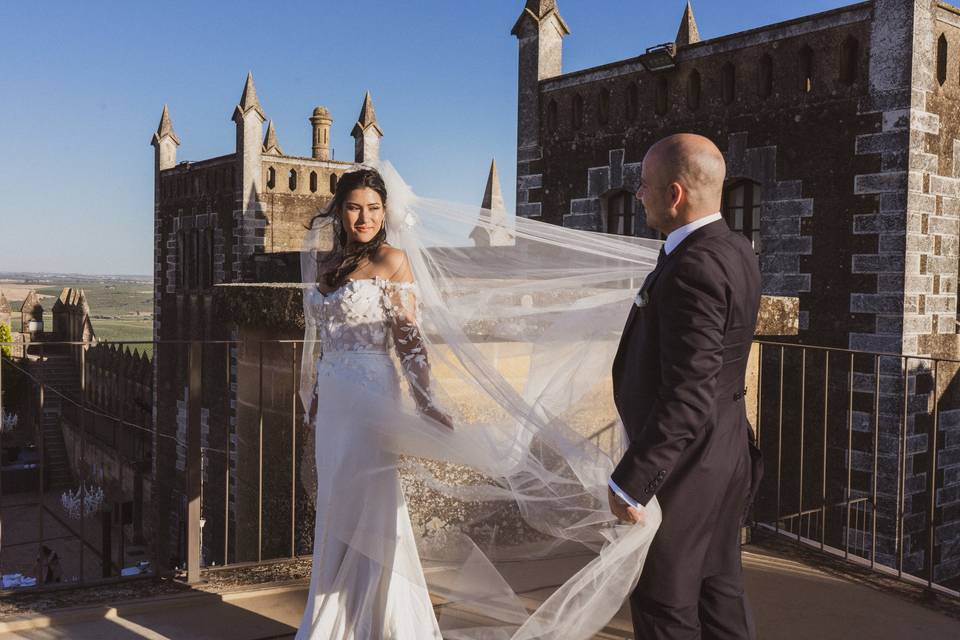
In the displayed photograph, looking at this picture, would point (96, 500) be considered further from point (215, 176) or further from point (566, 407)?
point (566, 407)

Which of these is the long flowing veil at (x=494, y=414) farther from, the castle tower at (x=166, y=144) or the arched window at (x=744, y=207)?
the castle tower at (x=166, y=144)

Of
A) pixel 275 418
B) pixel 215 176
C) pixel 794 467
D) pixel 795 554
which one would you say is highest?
pixel 215 176

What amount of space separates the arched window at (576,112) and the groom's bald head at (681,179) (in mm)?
11654

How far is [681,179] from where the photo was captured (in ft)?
8.38

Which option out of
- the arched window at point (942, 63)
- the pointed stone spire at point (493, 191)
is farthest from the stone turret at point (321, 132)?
the arched window at point (942, 63)

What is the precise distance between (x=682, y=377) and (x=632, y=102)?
11401mm

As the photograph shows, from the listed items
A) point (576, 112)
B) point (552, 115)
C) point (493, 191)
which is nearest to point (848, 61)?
point (576, 112)

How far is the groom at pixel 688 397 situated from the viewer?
243 centimetres

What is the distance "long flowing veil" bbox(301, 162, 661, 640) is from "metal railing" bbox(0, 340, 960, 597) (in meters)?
0.45

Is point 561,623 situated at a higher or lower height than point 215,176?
lower

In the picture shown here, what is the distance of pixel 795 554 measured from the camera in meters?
5.09

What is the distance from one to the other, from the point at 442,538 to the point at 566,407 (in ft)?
2.48

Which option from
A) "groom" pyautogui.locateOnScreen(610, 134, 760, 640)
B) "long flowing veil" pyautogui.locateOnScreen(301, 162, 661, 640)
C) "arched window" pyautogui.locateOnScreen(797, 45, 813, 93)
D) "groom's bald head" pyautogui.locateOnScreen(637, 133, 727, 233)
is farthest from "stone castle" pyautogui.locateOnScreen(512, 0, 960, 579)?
"groom's bald head" pyautogui.locateOnScreen(637, 133, 727, 233)


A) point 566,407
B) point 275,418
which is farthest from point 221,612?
point 566,407
